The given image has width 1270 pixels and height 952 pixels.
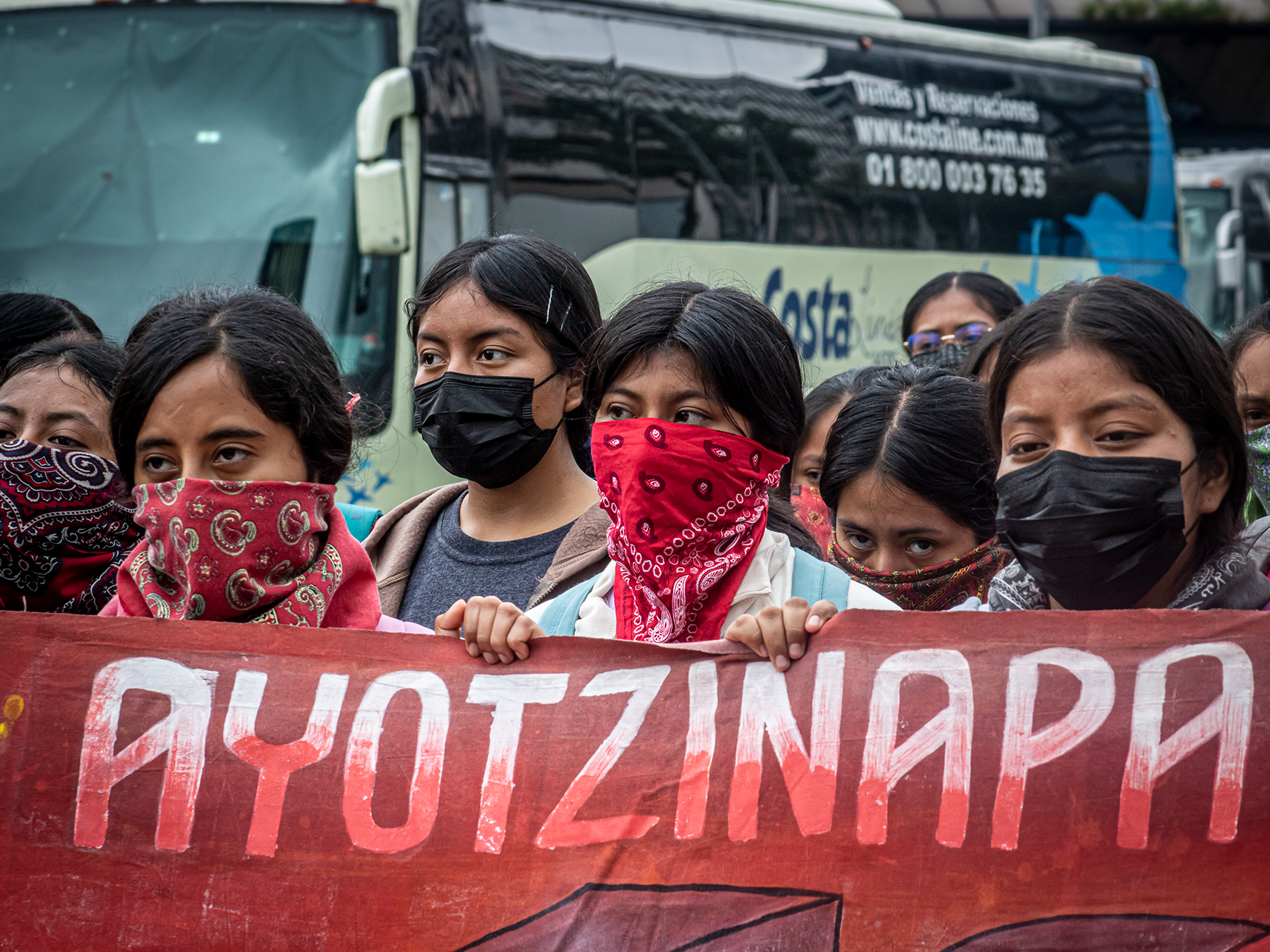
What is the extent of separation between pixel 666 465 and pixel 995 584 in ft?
1.89

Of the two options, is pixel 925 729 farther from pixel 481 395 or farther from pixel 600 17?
pixel 600 17

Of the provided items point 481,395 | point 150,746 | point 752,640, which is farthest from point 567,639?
point 481,395

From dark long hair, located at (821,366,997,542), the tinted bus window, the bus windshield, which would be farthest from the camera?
the tinted bus window

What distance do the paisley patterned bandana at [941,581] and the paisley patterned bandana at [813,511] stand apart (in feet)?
1.51

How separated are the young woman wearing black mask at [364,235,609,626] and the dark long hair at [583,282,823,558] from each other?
379 millimetres

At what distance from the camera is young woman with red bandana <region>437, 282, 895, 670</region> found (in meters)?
2.30

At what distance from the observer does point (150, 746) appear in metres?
2.16

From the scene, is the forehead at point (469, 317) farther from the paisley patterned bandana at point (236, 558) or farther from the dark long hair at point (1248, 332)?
the dark long hair at point (1248, 332)

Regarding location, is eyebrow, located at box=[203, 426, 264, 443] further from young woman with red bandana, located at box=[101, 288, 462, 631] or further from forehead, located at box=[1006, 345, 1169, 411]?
forehead, located at box=[1006, 345, 1169, 411]

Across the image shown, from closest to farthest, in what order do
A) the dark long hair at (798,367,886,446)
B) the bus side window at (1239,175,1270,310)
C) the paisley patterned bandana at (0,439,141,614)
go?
the paisley patterned bandana at (0,439,141,614)
the dark long hair at (798,367,886,446)
the bus side window at (1239,175,1270,310)

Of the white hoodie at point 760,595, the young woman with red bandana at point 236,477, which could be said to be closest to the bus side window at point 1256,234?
the white hoodie at point 760,595

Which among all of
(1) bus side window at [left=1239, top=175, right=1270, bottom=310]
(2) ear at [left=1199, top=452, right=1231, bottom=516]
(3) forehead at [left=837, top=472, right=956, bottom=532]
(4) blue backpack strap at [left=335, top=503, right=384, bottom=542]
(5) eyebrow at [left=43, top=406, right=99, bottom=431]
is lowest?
(1) bus side window at [left=1239, top=175, right=1270, bottom=310]

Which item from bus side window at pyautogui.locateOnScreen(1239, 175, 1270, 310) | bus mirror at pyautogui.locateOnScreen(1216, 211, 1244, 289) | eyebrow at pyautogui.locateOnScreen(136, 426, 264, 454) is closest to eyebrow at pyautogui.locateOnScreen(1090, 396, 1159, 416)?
eyebrow at pyautogui.locateOnScreen(136, 426, 264, 454)

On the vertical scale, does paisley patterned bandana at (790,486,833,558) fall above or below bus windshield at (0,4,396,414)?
below
